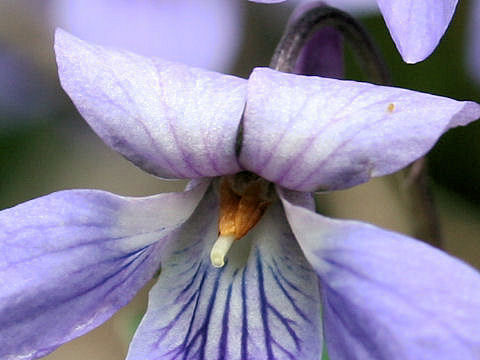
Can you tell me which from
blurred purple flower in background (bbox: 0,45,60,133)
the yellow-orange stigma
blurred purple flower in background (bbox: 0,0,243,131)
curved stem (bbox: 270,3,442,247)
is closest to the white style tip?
the yellow-orange stigma

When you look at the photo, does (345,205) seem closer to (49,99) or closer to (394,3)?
(394,3)

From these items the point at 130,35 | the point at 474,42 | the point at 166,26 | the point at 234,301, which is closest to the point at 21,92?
the point at 130,35

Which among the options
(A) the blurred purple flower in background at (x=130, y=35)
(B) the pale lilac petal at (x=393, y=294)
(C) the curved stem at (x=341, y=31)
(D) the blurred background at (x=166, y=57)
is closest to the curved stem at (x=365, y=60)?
(C) the curved stem at (x=341, y=31)

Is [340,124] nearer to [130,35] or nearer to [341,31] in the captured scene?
[341,31]

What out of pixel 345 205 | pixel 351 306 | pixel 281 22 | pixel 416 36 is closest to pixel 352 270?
pixel 351 306

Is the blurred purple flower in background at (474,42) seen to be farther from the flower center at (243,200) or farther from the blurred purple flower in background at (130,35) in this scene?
the flower center at (243,200)
